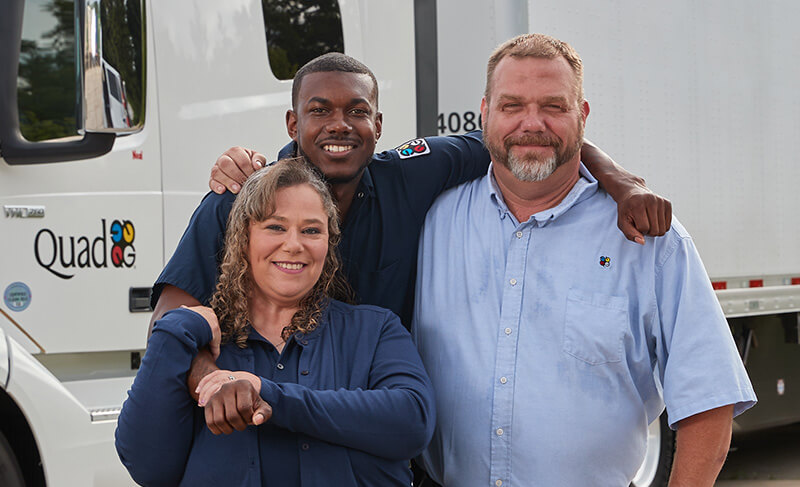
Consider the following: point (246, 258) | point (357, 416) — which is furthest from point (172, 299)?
point (357, 416)

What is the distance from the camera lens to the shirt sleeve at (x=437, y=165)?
265cm

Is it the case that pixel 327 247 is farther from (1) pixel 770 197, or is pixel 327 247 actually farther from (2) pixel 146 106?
(1) pixel 770 197

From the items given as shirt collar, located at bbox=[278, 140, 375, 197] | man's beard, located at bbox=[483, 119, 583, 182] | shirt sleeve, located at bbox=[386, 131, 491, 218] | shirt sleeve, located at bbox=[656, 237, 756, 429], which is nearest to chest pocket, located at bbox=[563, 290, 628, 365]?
shirt sleeve, located at bbox=[656, 237, 756, 429]

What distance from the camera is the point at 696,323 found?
87.4 inches

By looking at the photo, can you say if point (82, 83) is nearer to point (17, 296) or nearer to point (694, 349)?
point (17, 296)

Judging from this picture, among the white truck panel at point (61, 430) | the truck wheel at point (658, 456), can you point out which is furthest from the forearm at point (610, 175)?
the truck wheel at point (658, 456)

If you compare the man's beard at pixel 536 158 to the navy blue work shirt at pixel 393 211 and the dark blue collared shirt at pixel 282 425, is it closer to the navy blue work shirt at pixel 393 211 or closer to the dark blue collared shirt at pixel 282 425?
the navy blue work shirt at pixel 393 211

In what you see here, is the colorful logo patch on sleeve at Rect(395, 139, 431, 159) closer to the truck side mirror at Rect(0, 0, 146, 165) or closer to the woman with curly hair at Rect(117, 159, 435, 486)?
the woman with curly hair at Rect(117, 159, 435, 486)

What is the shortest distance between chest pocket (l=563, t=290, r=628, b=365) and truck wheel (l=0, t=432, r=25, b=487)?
2238mm

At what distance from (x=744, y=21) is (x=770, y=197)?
107 cm

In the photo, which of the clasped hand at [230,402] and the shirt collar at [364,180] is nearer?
the clasped hand at [230,402]

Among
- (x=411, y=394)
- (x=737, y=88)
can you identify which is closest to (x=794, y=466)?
(x=737, y=88)

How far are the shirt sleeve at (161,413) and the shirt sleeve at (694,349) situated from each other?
3.92 feet

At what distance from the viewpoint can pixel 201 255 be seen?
2357mm
